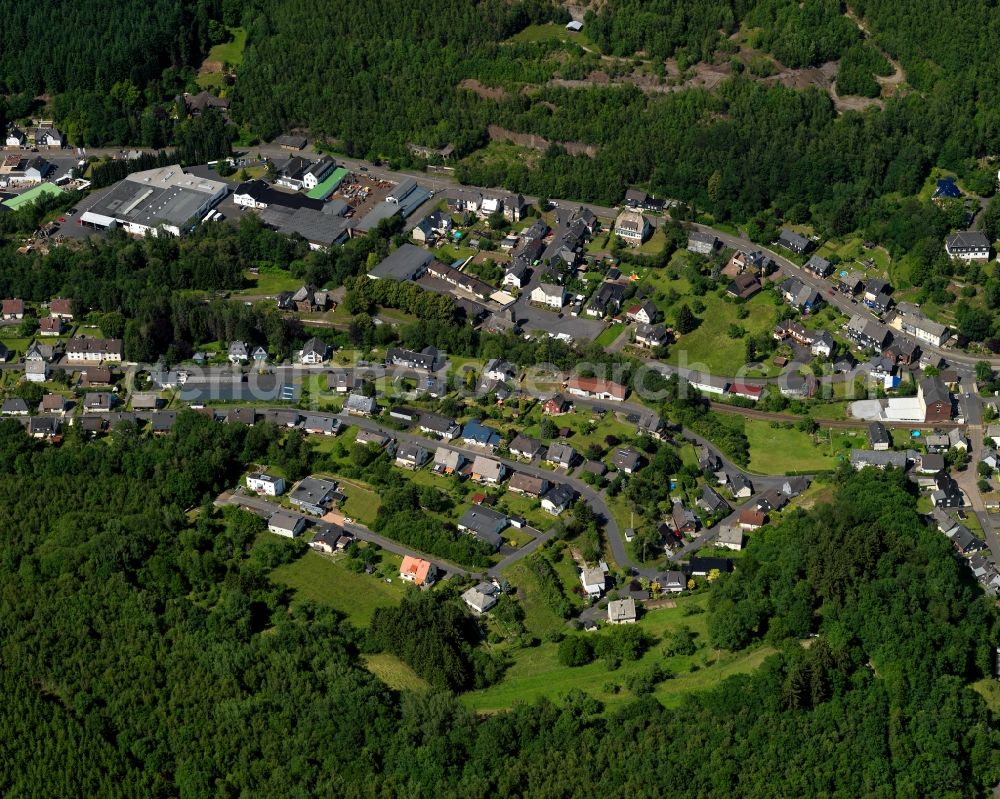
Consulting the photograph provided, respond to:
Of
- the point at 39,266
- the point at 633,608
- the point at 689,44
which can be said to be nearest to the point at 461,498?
the point at 633,608

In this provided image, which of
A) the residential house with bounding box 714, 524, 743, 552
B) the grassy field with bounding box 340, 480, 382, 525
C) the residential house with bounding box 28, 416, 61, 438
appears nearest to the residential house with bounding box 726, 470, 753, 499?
the residential house with bounding box 714, 524, 743, 552

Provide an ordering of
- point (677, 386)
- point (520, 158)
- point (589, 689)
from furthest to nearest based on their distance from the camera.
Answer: point (520, 158)
point (677, 386)
point (589, 689)

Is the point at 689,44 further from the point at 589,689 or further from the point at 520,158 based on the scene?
the point at 589,689

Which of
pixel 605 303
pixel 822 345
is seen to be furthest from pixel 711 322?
pixel 822 345

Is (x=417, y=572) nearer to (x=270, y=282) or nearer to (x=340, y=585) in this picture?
(x=340, y=585)

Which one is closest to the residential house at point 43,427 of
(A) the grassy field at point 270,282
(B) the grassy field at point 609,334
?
(A) the grassy field at point 270,282

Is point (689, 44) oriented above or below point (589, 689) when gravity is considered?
above

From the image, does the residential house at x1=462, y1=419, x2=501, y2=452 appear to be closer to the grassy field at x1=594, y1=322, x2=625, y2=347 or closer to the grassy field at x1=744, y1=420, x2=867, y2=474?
the grassy field at x1=594, y1=322, x2=625, y2=347

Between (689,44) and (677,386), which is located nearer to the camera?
(677,386)
